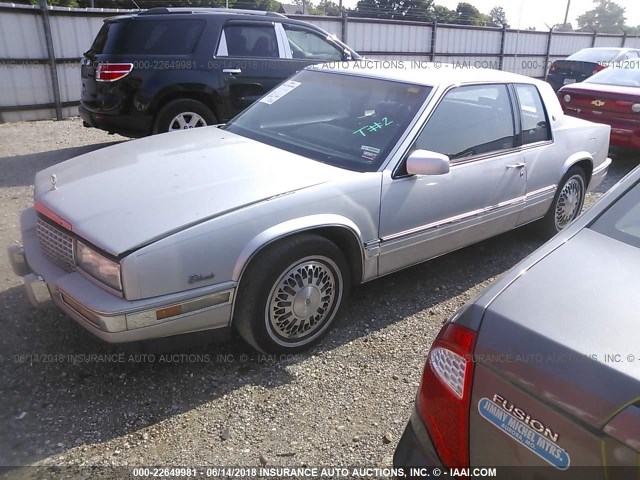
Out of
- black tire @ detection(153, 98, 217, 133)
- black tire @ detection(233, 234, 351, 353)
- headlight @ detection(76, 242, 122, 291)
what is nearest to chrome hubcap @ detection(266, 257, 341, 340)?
black tire @ detection(233, 234, 351, 353)

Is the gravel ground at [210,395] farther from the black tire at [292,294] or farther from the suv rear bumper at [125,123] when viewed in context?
the suv rear bumper at [125,123]

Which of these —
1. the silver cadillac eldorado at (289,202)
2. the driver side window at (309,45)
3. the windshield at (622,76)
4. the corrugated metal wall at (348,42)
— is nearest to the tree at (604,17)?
the corrugated metal wall at (348,42)

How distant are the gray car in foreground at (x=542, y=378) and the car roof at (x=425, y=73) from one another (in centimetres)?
210

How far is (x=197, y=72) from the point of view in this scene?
664 centimetres

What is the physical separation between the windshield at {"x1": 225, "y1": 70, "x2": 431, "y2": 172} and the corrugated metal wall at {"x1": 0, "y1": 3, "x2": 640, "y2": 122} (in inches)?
33.4

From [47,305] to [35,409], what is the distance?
1.78 ft

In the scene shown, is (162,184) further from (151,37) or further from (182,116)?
(151,37)

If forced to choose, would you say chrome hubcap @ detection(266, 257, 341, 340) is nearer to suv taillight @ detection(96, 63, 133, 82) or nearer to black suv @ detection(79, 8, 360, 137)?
black suv @ detection(79, 8, 360, 137)

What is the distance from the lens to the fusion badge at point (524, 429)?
143cm

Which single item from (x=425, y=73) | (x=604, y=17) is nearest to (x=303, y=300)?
(x=425, y=73)

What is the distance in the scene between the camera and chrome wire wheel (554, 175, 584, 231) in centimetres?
504

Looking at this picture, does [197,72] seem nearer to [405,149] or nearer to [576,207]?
[405,149]

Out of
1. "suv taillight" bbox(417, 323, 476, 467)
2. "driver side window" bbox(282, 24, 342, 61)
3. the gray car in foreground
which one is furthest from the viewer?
"driver side window" bbox(282, 24, 342, 61)

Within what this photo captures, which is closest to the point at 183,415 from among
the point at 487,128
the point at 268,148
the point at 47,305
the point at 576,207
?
the point at 47,305
